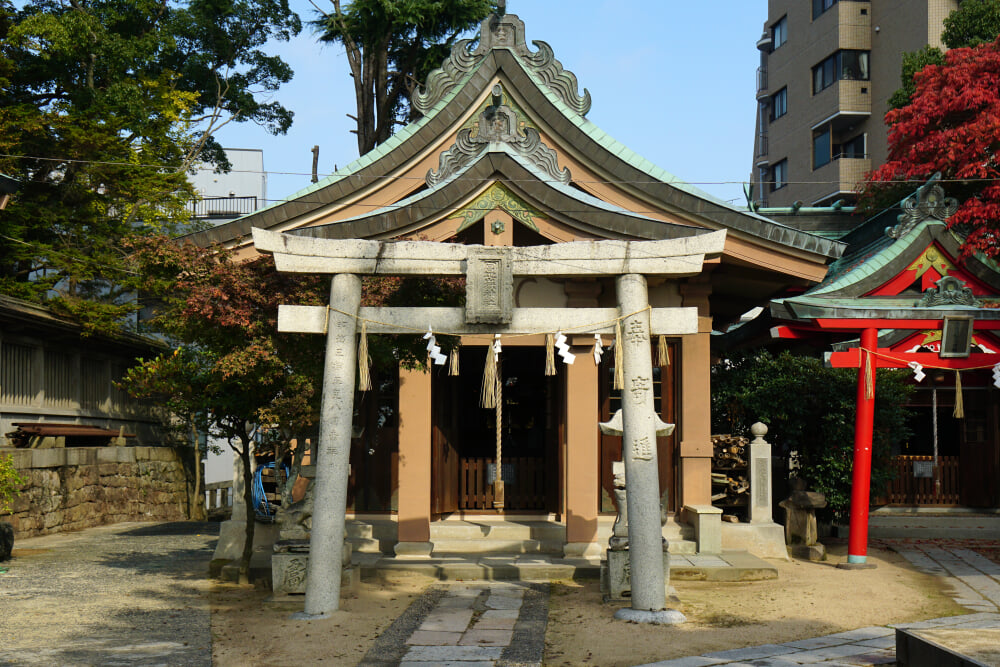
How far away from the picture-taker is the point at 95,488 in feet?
72.0

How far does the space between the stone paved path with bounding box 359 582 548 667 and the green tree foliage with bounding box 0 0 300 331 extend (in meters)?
14.5

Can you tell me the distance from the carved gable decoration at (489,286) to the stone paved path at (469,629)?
3.24 metres

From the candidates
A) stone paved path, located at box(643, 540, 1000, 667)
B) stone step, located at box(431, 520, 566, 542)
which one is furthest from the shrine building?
stone paved path, located at box(643, 540, 1000, 667)

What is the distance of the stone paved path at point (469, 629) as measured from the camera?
8.38 metres

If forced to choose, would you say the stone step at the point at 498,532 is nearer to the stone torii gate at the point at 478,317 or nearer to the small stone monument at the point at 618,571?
the small stone monument at the point at 618,571

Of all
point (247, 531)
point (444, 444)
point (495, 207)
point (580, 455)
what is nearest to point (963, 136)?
point (495, 207)

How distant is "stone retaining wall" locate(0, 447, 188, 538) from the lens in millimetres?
18828

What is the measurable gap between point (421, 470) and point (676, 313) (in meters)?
5.14

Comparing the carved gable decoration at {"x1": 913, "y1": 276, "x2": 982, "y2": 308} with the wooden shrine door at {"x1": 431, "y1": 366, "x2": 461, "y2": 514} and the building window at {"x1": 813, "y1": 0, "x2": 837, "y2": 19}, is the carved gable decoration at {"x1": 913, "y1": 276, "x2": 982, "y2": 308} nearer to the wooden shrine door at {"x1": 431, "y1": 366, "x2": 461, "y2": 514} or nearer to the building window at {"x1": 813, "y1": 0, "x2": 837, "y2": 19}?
the wooden shrine door at {"x1": 431, "y1": 366, "x2": 461, "y2": 514}

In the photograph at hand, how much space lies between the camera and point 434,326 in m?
10.8

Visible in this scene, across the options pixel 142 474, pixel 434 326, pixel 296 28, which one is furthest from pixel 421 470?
pixel 296 28

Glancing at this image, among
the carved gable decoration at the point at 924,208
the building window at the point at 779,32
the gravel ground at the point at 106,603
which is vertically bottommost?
the gravel ground at the point at 106,603

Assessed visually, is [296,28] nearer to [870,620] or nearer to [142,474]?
[142,474]

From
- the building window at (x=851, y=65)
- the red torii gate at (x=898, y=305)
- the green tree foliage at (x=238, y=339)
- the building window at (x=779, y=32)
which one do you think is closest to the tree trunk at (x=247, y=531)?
the green tree foliage at (x=238, y=339)
